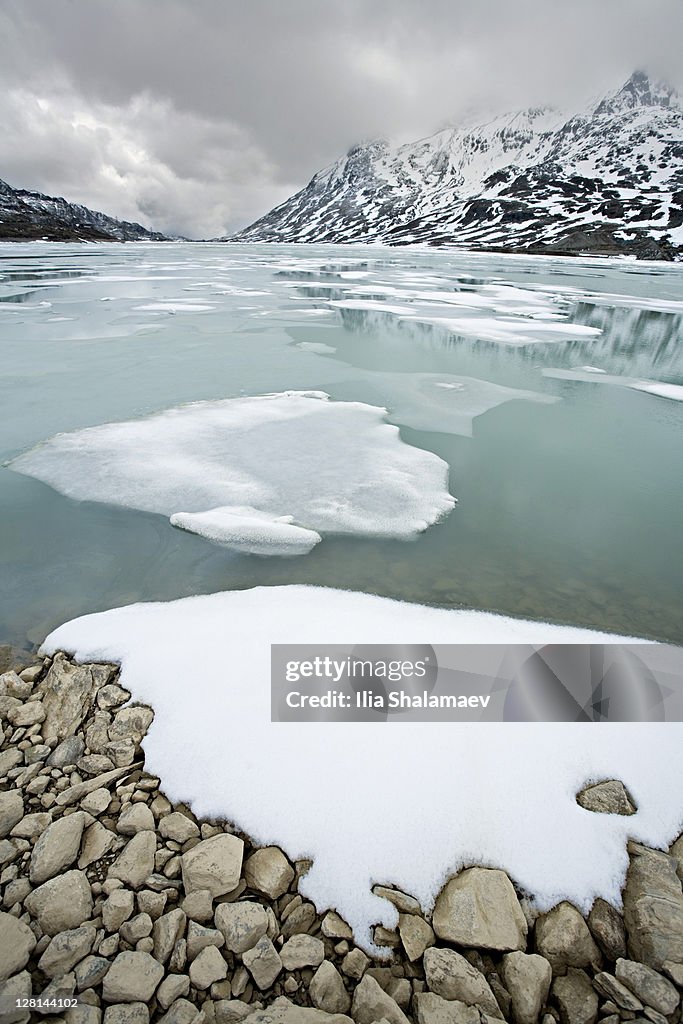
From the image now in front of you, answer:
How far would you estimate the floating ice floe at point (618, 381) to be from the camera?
9469 mm

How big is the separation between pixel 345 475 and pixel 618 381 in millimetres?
7554

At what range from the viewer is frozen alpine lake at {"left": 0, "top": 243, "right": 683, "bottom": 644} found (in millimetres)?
4219

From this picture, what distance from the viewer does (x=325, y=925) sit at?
202cm

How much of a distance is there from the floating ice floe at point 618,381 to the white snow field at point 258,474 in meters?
5.24

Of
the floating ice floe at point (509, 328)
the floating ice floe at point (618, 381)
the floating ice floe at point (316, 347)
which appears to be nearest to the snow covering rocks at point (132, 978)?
the floating ice floe at point (618, 381)

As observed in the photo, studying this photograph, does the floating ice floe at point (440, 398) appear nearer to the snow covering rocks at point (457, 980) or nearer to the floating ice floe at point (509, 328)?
the floating ice floe at point (509, 328)

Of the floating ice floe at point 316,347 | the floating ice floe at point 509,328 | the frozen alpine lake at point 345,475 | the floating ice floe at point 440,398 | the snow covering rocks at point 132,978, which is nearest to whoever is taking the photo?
the snow covering rocks at point 132,978

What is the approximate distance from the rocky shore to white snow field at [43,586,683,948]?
0.25ft

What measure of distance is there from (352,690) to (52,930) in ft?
5.64

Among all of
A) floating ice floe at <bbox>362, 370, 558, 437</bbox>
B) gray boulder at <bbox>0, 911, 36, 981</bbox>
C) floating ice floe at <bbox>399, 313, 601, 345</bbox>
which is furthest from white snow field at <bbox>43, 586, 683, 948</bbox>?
floating ice floe at <bbox>399, 313, 601, 345</bbox>

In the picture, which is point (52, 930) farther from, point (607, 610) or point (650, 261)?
point (650, 261)

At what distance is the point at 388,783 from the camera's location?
248 cm

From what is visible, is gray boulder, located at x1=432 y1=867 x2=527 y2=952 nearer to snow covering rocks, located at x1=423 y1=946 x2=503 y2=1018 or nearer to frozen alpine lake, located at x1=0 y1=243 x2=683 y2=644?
snow covering rocks, located at x1=423 y1=946 x2=503 y2=1018

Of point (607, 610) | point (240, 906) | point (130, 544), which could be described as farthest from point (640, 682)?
point (130, 544)
